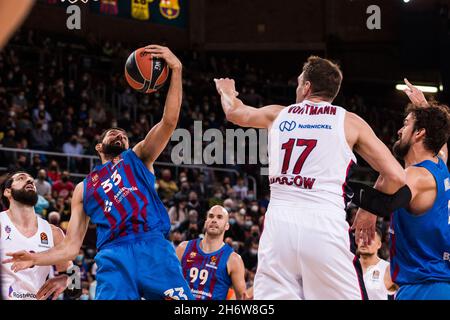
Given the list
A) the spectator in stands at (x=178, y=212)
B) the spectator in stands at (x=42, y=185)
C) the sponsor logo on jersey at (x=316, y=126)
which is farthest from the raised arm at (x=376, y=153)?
the spectator in stands at (x=178, y=212)

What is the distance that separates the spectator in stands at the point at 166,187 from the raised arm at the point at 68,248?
9.79 metres

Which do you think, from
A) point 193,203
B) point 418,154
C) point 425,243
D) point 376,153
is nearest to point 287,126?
point 376,153

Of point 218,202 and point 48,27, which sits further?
point 48,27

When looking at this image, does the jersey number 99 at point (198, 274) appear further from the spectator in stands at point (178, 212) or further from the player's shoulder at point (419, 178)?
the spectator in stands at point (178, 212)

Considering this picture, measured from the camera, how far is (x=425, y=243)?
16.9ft

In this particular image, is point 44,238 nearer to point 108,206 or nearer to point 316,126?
point 108,206

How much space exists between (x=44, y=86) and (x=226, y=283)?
12.6 metres

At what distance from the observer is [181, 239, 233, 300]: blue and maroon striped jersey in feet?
25.1

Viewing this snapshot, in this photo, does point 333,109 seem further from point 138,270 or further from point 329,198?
point 138,270

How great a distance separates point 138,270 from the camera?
17.9ft

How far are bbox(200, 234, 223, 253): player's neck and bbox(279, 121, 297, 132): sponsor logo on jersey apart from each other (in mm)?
3275

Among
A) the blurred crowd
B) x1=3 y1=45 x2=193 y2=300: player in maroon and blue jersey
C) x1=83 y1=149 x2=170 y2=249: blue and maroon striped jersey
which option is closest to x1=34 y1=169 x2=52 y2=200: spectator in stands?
the blurred crowd

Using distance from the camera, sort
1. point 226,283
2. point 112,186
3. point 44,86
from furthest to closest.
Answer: point 44,86
point 226,283
point 112,186

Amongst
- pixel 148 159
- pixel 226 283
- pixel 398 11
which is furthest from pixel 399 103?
pixel 148 159
